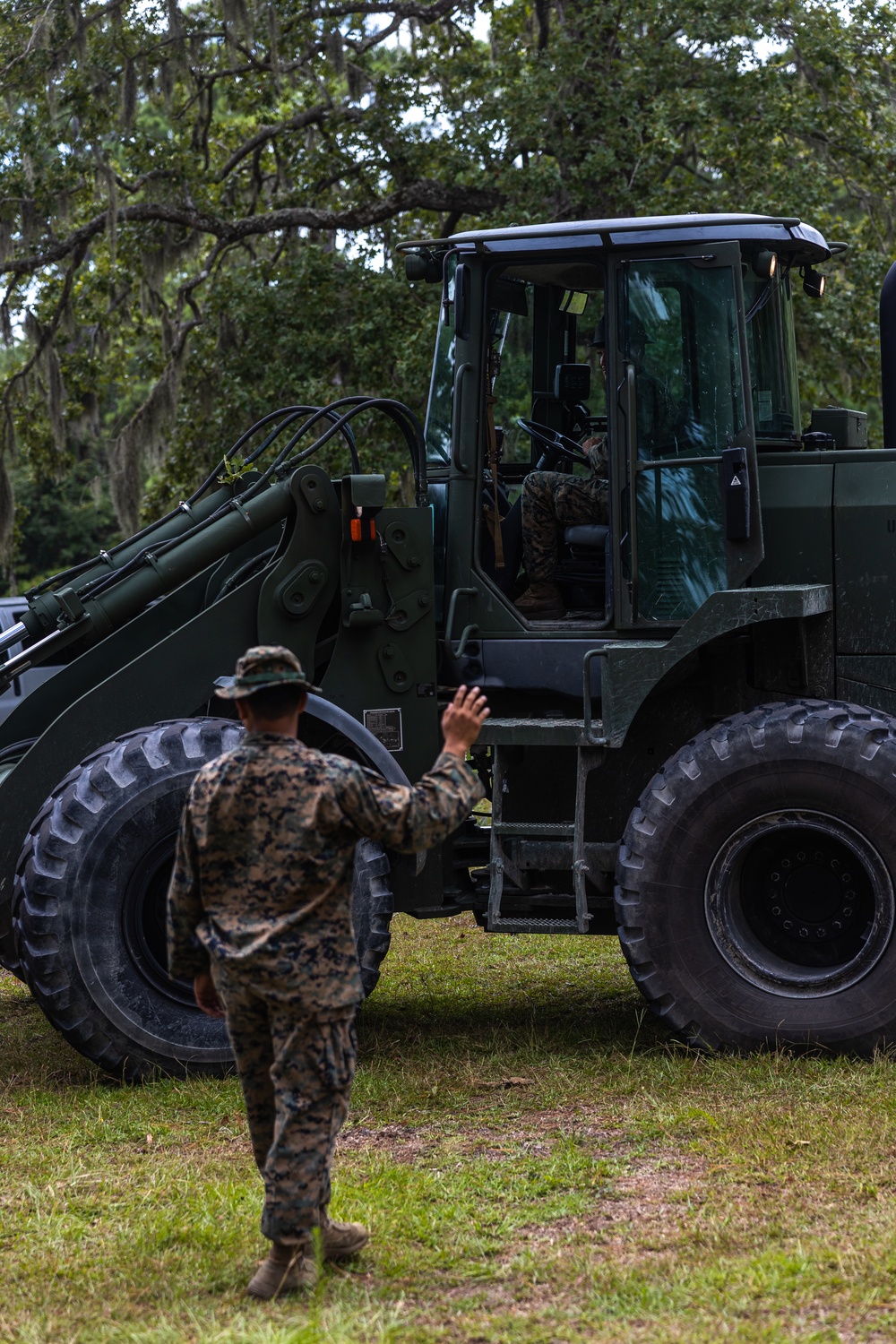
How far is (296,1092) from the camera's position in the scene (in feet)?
12.3

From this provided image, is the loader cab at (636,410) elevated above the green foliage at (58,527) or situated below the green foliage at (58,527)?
below

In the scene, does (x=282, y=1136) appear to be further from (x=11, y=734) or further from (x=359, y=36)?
(x=359, y=36)

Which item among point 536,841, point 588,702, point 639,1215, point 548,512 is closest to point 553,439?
point 548,512

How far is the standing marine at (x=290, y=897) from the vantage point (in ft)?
12.4

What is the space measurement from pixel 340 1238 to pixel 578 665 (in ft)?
9.59

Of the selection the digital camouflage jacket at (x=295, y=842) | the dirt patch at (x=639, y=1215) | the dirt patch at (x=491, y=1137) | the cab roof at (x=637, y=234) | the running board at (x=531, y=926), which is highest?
the cab roof at (x=637, y=234)

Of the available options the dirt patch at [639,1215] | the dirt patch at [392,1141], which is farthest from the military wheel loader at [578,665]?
the dirt patch at [639,1215]

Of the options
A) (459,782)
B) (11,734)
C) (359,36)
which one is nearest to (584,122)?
(359,36)

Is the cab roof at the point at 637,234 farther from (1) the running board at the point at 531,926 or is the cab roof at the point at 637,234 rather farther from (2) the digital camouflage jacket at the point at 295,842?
(2) the digital camouflage jacket at the point at 295,842

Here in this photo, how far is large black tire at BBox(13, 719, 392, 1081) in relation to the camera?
18.9 feet

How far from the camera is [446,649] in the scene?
6.47 metres

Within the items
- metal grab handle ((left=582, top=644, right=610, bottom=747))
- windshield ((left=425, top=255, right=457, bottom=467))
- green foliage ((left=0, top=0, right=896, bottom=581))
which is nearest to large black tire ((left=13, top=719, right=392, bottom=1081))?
metal grab handle ((left=582, top=644, right=610, bottom=747))

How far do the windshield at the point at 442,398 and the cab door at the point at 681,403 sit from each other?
740mm

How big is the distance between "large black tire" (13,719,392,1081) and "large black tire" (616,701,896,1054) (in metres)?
1.09
